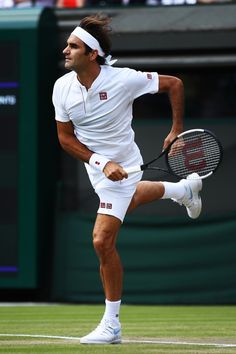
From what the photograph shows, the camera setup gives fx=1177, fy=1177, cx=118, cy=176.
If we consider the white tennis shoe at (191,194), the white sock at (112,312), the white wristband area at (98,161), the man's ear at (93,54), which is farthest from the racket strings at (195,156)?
the white sock at (112,312)

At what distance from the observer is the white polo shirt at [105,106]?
829cm

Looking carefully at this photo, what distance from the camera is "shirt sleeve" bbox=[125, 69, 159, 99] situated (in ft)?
27.3

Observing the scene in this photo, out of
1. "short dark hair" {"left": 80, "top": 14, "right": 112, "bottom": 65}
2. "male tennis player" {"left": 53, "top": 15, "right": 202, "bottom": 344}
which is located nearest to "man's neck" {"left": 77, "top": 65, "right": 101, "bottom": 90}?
"male tennis player" {"left": 53, "top": 15, "right": 202, "bottom": 344}

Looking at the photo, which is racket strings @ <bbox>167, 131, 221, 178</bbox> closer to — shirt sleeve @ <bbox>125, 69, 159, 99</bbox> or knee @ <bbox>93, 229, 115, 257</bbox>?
shirt sleeve @ <bbox>125, 69, 159, 99</bbox>

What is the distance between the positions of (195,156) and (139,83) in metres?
0.82

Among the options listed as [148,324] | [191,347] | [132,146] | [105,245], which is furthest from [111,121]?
[148,324]

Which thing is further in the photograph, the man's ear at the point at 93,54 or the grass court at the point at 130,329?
the man's ear at the point at 93,54

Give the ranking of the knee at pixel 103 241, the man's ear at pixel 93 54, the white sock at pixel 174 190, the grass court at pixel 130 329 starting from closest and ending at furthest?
the grass court at pixel 130 329 → the knee at pixel 103 241 → the man's ear at pixel 93 54 → the white sock at pixel 174 190

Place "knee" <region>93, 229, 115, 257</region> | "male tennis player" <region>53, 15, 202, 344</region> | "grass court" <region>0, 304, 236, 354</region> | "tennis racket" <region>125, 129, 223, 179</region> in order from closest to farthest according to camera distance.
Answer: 1. "grass court" <region>0, 304, 236, 354</region>
2. "knee" <region>93, 229, 115, 257</region>
3. "male tennis player" <region>53, 15, 202, 344</region>
4. "tennis racket" <region>125, 129, 223, 179</region>

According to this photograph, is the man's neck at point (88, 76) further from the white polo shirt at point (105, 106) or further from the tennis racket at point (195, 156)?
the tennis racket at point (195, 156)

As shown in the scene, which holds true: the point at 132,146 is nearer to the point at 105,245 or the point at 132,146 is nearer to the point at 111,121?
the point at 111,121

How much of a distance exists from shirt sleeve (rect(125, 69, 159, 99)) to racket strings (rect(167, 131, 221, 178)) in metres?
0.52

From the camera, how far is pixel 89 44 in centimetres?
826

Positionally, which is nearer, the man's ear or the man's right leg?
the man's ear
